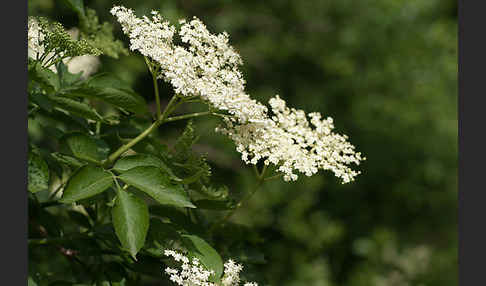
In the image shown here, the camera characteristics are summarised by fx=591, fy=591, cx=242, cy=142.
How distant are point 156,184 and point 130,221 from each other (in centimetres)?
9

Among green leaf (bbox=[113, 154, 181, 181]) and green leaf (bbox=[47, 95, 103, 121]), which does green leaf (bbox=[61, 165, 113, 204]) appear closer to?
green leaf (bbox=[113, 154, 181, 181])

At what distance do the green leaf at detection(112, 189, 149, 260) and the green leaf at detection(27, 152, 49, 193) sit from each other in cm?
20

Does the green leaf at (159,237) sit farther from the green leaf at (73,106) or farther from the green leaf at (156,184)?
the green leaf at (73,106)

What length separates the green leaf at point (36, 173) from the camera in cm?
129

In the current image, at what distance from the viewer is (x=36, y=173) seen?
4.29 feet

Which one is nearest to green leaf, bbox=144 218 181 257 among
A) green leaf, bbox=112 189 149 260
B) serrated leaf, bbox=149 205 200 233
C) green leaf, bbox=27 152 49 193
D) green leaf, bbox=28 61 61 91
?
serrated leaf, bbox=149 205 200 233

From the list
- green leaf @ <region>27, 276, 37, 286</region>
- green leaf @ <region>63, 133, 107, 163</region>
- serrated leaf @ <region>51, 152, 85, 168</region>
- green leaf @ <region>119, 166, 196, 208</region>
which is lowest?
green leaf @ <region>27, 276, 37, 286</region>

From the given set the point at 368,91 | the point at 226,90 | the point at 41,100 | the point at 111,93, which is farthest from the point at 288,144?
the point at 368,91

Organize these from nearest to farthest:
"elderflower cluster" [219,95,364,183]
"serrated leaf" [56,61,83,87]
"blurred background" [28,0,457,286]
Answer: "elderflower cluster" [219,95,364,183] < "serrated leaf" [56,61,83,87] < "blurred background" [28,0,457,286]

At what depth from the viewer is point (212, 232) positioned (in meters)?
1.58

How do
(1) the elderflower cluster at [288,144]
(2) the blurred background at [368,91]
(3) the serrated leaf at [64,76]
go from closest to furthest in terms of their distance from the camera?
(1) the elderflower cluster at [288,144]
(3) the serrated leaf at [64,76]
(2) the blurred background at [368,91]

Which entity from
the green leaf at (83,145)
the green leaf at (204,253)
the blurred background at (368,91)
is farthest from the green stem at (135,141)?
the blurred background at (368,91)

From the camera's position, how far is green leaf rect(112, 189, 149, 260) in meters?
1.13

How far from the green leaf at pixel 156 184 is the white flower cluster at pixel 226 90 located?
0.63ft
